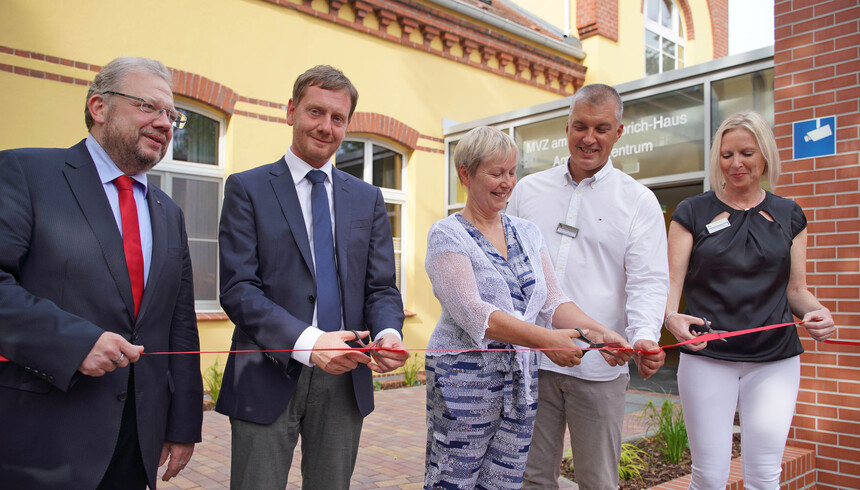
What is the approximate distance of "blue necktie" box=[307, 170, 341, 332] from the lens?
83.0 inches

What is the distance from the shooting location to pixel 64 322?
1658 millimetres

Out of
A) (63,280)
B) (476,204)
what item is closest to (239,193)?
(63,280)

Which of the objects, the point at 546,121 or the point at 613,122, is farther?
the point at 546,121

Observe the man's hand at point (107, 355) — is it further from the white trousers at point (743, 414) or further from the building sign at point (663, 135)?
the building sign at point (663, 135)

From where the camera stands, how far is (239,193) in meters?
2.09

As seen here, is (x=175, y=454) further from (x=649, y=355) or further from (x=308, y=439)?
(x=649, y=355)

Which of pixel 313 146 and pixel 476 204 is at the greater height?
pixel 313 146

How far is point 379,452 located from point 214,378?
2.57 m

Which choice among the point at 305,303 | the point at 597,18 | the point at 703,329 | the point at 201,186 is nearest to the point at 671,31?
the point at 597,18

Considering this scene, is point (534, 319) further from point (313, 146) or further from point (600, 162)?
point (313, 146)

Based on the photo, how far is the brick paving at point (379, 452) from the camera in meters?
4.02

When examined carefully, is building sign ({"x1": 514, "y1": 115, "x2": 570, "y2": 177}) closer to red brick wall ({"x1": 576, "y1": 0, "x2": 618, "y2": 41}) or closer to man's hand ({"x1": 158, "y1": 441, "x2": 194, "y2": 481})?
red brick wall ({"x1": 576, "y1": 0, "x2": 618, "y2": 41})

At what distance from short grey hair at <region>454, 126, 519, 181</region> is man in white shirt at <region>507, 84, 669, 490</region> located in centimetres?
49

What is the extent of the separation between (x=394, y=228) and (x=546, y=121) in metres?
2.69
